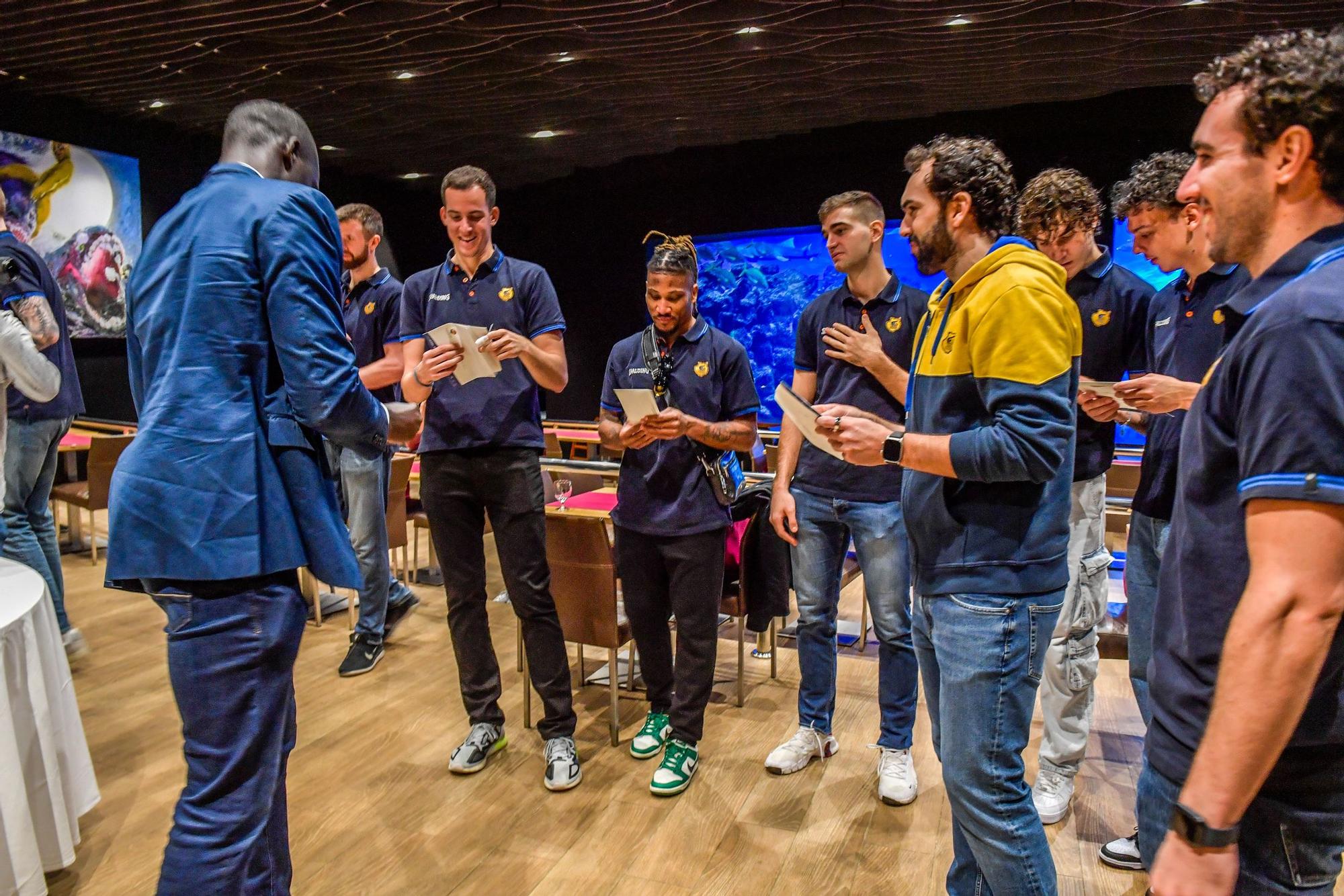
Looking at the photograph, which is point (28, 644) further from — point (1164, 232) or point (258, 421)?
point (1164, 232)

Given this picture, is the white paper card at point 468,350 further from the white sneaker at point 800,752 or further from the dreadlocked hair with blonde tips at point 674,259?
the white sneaker at point 800,752

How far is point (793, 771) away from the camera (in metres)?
2.90

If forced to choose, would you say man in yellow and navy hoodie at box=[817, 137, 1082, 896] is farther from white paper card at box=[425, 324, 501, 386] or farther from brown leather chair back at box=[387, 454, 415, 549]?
brown leather chair back at box=[387, 454, 415, 549]

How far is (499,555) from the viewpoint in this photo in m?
2.87

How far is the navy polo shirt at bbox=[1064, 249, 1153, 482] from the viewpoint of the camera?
262 centimetres

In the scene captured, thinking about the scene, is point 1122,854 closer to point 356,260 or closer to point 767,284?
point 356,260

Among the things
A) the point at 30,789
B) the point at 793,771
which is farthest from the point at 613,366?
the point at 30,789

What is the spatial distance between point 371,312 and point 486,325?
1164mm

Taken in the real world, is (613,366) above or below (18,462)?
above

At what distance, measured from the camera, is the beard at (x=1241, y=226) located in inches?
38.7

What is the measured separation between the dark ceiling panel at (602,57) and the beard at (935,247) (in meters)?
4.03

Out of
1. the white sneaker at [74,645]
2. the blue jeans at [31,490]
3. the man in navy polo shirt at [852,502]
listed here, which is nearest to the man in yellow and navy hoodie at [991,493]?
the man in navy polo shirt at [852,502]

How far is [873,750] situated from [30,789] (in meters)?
2.56

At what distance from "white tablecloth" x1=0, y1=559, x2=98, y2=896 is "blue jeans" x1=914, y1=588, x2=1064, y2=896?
2.10 metres
